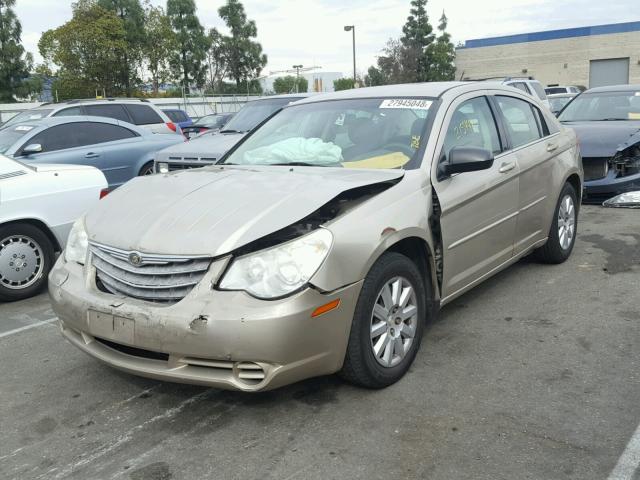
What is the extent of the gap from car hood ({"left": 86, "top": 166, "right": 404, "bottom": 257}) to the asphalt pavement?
36.1 inches

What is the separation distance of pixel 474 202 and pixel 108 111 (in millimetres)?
9278

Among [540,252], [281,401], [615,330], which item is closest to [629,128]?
[540,252]

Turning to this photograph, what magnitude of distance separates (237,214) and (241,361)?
29.8 inches

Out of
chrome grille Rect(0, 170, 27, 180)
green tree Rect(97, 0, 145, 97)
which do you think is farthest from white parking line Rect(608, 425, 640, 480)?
green tree Rect(97, 0, 145, 97)

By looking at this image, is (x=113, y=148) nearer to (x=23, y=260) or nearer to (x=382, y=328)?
A: (x=23, y=260)

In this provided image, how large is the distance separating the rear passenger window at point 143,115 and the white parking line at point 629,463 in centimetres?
1082

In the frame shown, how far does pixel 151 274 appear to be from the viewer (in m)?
3.12

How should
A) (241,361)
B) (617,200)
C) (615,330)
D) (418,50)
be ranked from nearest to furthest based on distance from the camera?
(241,361), (615,330), (617,200), (418,50)

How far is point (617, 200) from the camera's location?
8188mm

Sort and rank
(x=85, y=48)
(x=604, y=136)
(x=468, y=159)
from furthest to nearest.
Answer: (x=85, y=48) → (x=604, y=136) → (x=468, y=159)

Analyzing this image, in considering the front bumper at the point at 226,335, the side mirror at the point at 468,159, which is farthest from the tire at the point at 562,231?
the front bumper at the point at 226,335

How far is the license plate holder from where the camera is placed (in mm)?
3062

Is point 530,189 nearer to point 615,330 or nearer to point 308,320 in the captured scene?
point 615,330

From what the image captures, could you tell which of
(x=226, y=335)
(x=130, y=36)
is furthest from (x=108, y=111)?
(x=130, y=36)
